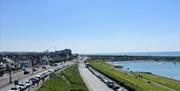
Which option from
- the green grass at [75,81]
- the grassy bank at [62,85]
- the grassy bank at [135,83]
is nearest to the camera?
the grassy bank at [62,85]

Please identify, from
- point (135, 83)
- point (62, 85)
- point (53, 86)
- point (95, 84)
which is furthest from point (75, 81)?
point (53, 86)

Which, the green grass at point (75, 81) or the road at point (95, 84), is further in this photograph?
the road at point (95, 84)

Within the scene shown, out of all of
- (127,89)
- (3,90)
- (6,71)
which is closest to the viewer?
(3,90)

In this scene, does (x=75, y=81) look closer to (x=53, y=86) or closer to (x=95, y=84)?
(x=95, y=84)

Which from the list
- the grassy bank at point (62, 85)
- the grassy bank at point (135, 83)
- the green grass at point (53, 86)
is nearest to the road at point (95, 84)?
the grassy bank at point (62, 85)

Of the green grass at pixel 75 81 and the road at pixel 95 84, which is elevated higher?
the green grass at pixel 75 81

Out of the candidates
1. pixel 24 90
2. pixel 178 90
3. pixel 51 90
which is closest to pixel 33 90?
pixel 24 90

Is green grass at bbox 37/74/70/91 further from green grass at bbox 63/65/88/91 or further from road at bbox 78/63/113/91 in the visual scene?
road at bbox 78/63/113/91

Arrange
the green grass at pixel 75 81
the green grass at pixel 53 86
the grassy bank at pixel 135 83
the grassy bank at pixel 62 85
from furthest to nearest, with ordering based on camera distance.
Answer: the green grass at pixel 75 81 → the grassy bank at pixel 135 83 → the grassy bank at pixel 62 85 → the green grass at pixel 53 86

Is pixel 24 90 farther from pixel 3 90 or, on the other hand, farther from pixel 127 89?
pixel 127 89

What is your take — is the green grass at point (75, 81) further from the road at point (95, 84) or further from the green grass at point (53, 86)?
the green grass at point (53, 86)

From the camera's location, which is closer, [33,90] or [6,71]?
[33,90]
